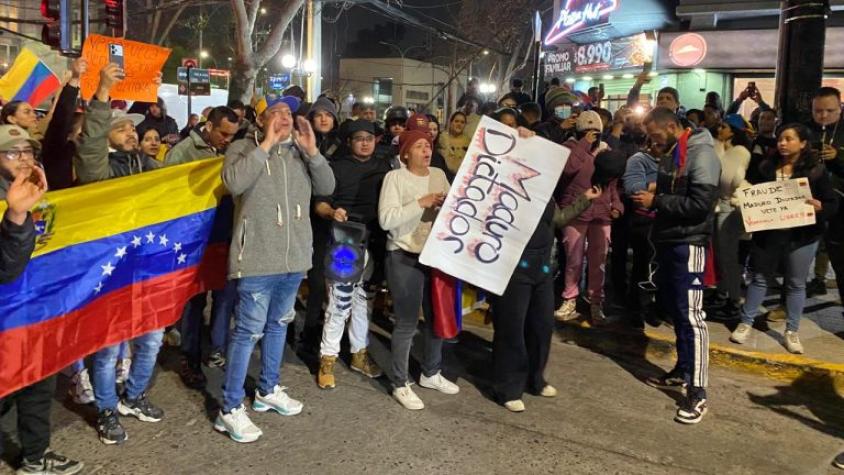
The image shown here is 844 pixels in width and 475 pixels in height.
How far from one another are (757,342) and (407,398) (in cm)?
320

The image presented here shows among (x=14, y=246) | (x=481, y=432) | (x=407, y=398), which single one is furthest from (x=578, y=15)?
(x=14, y=246)

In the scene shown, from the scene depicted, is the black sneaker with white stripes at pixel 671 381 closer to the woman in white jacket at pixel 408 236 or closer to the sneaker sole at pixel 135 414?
the woman in white jacket at pixel 408 236

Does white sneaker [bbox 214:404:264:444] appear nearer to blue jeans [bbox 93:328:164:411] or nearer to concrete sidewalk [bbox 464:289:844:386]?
blue jeans [bbox 93:328:164:411]

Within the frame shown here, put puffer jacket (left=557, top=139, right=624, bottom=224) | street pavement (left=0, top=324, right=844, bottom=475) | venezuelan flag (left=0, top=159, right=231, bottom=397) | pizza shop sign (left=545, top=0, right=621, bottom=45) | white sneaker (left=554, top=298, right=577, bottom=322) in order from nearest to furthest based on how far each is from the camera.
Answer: venezuelan flag (left=0, top=159, right=231, bottom=397) < street pavement (left=0, top=324, right=844, bottom=475) < puffer jacket (left=557, top=139, right=624, bottom=224) < white sneaker (left=554, top=298, right=577, bottom=322) < pizza shop sign (left=545, top=0, right=621, bottom=45)

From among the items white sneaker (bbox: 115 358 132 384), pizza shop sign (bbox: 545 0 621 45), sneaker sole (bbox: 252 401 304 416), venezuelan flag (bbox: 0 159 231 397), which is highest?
pizza shop sign (bbox: 545 0 621 45)

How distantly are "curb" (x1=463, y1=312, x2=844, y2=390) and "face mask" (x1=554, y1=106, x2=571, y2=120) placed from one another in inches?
106

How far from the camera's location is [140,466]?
400 cm

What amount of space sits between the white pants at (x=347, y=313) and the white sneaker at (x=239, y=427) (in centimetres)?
96

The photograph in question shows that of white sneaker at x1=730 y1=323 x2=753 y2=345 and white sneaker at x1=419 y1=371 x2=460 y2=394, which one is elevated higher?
white sneaker at x1=730 y1=323 x2=753 y2=345

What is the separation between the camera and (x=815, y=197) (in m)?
5.69

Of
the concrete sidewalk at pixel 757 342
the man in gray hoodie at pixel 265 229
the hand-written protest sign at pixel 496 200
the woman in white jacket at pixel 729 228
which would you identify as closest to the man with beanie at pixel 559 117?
the woman in white jacket at pixel 729 228

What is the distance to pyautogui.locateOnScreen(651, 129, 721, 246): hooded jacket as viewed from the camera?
15.5 feet

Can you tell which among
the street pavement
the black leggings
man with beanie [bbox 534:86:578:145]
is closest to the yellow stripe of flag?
the street pavement

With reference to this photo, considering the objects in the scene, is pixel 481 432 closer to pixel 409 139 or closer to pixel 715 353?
pixel 409 139
